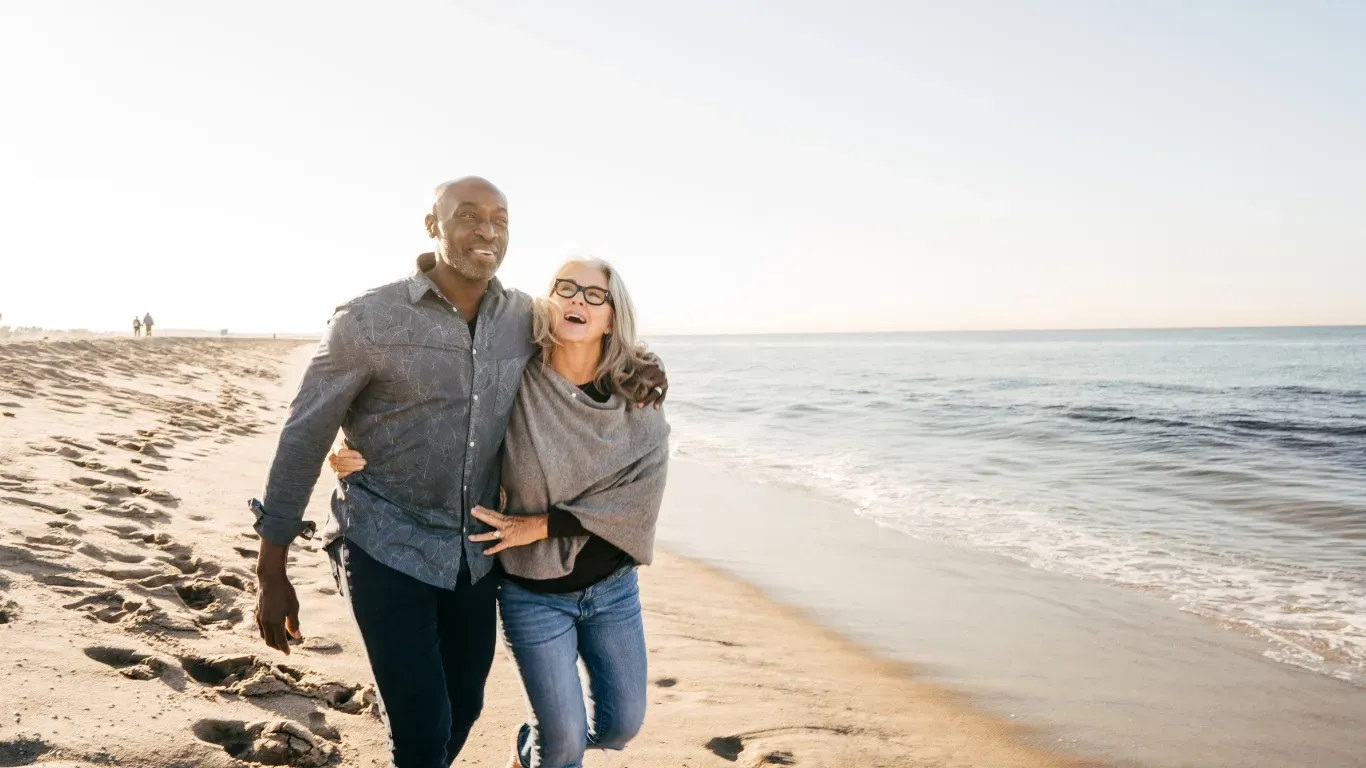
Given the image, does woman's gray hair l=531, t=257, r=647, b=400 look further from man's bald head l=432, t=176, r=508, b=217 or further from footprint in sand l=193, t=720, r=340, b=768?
footprint in sand l=193, t=720, r=340, b=768

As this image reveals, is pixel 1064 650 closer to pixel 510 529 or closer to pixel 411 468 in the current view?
pixel 510 529

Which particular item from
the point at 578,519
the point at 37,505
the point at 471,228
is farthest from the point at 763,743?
the point at 37,505

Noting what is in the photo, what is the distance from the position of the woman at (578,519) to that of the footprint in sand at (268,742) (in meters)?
0.74

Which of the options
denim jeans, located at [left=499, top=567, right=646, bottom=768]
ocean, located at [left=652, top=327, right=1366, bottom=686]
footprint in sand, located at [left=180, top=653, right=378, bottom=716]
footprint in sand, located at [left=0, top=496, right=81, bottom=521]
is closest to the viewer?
denim jeans, located at [left=499, top=567, right=646, bottom=768]

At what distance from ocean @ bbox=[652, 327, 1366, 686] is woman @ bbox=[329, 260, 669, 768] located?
483cm

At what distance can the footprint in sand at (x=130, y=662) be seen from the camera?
131 inches

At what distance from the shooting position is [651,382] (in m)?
3.09

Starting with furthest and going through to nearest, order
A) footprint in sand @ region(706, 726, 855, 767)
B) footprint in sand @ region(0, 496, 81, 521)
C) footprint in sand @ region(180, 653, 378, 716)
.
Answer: footprint in sand @ region(0, 496, 81, 521), footprint in sand @ region(706, 726, 855, 767), footprint in sand @ region(180, 653, 378, 716)

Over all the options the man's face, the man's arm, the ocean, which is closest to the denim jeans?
the man's arm

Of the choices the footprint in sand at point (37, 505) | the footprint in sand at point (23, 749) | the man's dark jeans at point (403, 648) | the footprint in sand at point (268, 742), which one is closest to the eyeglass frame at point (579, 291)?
the man's dark jeans at point (403, 648)

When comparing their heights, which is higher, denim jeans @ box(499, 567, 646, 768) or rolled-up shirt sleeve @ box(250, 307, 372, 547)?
rolled-up shirt sleeve @ box(250, 307, 372, 547)

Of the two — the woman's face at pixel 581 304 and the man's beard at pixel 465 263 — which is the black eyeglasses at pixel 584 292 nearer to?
the woman's face at pixel 581 304

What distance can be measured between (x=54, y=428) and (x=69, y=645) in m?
6.06

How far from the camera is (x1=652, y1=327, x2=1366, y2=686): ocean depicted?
7004mm
